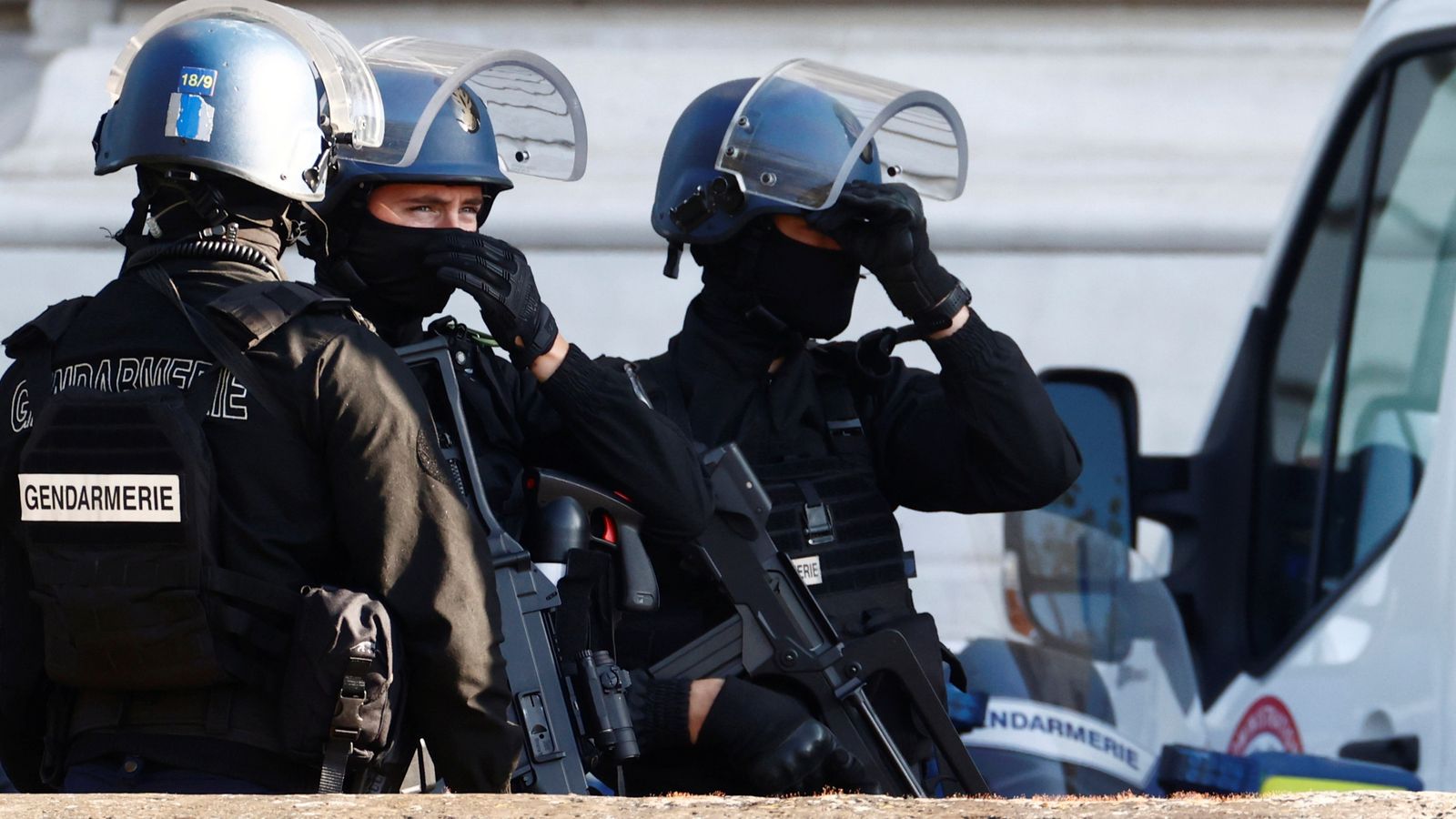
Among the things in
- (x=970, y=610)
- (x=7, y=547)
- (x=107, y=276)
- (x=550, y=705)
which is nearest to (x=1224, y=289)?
(x=970, y=610)

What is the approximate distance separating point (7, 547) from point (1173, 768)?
1.90 m

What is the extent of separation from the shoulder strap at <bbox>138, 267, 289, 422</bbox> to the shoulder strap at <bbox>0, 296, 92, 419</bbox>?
146mm

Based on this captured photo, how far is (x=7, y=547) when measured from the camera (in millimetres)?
2148

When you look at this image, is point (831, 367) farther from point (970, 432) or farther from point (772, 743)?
point (772, 743)

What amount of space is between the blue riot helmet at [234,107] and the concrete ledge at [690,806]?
2.42 ft

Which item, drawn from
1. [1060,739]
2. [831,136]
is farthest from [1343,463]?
[831,136]

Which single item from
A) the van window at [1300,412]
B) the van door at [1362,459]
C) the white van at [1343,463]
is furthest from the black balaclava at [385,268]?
the van window at [1300,412]

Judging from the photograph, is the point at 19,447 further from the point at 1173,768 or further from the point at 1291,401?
the point at 1291,401

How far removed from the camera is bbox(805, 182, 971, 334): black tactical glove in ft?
8.86

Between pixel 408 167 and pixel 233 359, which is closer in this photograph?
pixel 233 359

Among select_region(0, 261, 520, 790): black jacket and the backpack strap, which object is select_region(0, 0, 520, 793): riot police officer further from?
the backpack strap

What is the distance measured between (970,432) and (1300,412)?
176 cm

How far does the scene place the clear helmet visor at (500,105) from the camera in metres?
2.53

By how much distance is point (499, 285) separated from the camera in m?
2.46
